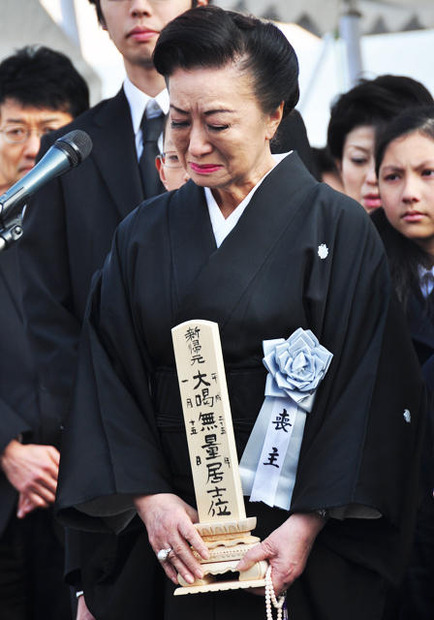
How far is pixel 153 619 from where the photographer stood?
248cm

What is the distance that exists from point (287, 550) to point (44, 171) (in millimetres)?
965

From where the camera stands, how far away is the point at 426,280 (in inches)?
125

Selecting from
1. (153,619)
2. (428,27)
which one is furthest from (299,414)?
(428,27)

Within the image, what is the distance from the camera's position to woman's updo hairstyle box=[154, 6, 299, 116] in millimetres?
2412

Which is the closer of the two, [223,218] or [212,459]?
[212,459]

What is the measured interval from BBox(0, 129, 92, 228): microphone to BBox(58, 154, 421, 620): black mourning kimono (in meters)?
0.28

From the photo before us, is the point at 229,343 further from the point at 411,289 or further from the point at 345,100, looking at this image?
the point at 345,100

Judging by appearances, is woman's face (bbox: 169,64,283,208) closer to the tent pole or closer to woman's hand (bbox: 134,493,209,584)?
woman's hand (bbox: 134,493,209,584)

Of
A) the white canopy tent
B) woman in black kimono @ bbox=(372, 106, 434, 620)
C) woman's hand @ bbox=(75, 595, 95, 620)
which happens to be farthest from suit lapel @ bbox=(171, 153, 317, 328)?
the white canopy tent

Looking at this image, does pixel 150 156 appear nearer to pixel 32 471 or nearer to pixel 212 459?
pixel 32 471

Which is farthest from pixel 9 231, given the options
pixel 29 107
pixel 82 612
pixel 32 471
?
pixel 29 107

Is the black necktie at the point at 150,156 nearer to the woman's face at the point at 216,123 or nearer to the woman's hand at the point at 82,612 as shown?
the woman's face at the point at 216,123

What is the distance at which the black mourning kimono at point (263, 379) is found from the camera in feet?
7.75

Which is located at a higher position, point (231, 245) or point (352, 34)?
point (352, 34)
